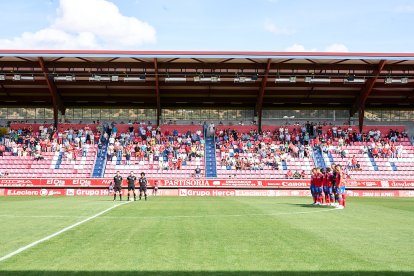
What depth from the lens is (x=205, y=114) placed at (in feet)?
181

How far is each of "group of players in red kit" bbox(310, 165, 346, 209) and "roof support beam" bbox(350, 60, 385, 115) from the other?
70.6 ft

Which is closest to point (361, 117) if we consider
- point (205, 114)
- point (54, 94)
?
point (205, 114)

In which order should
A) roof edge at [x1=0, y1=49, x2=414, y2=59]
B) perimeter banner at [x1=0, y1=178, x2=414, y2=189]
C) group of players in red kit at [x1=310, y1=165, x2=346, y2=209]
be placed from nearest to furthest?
group of players in red kit at [x1=310, y1=165, x2=346, y2=209] < roof edge at [x1=0, y1=49, x2=414, y2=59] < perimeter banner at [x1=0, y1=178, x2=414, y2=189]

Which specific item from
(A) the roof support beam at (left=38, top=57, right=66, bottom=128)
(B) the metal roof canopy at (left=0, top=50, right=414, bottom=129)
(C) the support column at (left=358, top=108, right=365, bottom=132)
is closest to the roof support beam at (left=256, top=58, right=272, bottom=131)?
(B) the metal roof canopy at (left=0, top=50, right=414, bottom=129)

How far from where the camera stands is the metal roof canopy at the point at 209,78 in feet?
141

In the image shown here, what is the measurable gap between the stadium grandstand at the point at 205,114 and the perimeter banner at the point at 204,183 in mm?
2176

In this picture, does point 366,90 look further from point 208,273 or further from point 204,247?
point 208,273

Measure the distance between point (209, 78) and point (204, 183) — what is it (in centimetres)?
925

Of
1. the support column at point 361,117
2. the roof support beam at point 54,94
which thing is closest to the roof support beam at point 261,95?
the support column at point 361,117

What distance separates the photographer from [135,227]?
14.5 m

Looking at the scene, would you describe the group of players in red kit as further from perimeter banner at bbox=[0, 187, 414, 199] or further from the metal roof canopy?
the metal roof canopy

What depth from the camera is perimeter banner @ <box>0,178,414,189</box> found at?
139ft

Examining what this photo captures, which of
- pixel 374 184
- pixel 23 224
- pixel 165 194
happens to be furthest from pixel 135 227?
pixel 374 184

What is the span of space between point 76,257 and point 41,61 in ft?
123
